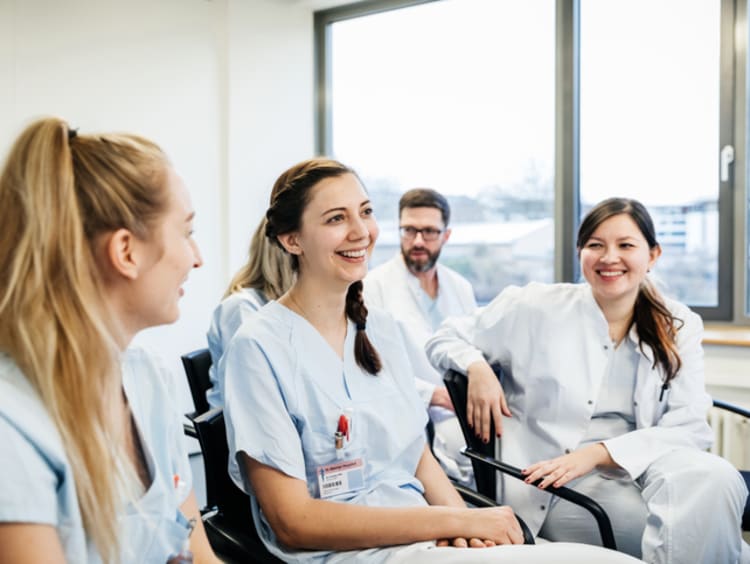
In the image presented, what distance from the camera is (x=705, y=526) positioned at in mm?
1590

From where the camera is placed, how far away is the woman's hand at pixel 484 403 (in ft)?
6.04

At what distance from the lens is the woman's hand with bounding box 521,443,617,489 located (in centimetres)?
168

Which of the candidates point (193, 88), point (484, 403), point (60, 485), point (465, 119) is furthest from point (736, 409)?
point (193, 88)

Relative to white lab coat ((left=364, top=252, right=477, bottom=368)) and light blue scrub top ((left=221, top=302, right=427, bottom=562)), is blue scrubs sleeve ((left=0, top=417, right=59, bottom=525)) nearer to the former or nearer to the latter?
light blue scrub top ((left=221, top=302, right=427, bottom=562))

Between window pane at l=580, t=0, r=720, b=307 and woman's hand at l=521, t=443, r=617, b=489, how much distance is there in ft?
5.61

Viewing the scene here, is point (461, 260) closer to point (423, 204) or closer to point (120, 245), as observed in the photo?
point (423, 204)

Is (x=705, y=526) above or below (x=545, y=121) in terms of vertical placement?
below

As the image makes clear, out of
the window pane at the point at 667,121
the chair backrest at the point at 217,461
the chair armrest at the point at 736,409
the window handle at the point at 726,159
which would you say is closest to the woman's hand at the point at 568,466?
the chair armrest at the point at 736,409

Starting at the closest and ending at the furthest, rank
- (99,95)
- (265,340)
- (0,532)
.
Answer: (0,532) → (265,340) → (99,95)

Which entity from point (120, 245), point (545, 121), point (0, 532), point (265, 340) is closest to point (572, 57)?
point (545, 121)

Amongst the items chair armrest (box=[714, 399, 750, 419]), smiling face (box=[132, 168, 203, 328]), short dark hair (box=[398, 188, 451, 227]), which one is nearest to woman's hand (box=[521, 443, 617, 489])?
chair armrest (box=[714, 399, 750, 419])

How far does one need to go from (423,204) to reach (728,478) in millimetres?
1844

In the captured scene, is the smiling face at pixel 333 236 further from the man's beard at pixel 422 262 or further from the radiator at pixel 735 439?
the radiator at pixel 735 439

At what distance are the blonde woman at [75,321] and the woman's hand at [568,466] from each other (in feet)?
3.26
